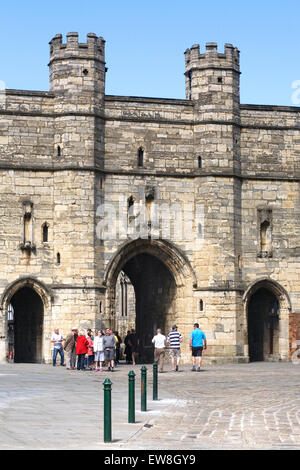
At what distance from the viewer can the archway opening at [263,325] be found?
3347 cm

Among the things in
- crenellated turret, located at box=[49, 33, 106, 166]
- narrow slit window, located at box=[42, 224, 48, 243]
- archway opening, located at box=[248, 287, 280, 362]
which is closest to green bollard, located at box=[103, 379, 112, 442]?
narrow slit window, located at box=[42, 224, 48, 243]

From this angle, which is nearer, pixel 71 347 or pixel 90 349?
pixel 71 347

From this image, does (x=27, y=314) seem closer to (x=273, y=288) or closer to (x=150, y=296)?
(x=150, y=296)

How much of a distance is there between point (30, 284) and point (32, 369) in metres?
4.77

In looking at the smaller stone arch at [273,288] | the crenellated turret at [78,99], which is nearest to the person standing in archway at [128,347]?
the smaller stone arch at [273,288]

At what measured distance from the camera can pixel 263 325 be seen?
34.2 metres

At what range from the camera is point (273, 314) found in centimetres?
3341

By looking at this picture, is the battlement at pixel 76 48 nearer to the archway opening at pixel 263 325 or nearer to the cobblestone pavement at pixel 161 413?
the archway opening at pixel 263 325

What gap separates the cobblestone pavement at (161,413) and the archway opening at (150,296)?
29.4ft

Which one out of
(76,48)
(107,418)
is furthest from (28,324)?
(107,418)

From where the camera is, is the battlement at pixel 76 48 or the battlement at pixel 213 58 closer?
the battlement at pixel 76 48

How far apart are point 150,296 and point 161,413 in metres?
20.2
